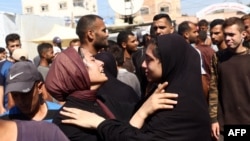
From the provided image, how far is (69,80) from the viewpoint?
230cm

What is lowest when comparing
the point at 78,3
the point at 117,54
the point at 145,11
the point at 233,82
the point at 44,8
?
the point at 233,82

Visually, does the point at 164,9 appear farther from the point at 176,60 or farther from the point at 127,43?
the point at 176,60

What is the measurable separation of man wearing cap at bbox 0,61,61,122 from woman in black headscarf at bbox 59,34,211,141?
0.53 m

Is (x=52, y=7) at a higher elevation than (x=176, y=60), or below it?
A: higher

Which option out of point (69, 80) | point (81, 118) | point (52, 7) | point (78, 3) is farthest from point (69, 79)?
point (78, 3)

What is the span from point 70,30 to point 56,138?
14766 millimetres

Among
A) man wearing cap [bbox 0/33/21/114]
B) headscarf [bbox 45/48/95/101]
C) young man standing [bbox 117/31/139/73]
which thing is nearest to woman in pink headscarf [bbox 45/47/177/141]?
headscarf [bbox 45/48/95/101]

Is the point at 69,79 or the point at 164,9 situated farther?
the point at 164,9

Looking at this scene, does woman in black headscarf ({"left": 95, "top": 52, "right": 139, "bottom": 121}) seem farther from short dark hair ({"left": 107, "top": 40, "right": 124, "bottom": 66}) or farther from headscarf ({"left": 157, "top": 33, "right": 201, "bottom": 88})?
short dark hair ({"left": 107, "top": 40, "right": 124, "bottom": 66})

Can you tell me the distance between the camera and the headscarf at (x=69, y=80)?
7.56ft

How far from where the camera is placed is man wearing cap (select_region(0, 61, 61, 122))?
A: 2721 mm

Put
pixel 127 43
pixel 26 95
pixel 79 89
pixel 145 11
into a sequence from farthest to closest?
pixel 145 11
pixel 127 43
pixel 26 95
pixel 79 89

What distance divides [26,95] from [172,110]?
3.25 ft

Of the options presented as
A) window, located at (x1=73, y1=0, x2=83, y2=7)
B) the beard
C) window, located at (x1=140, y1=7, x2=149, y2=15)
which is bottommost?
the beard
